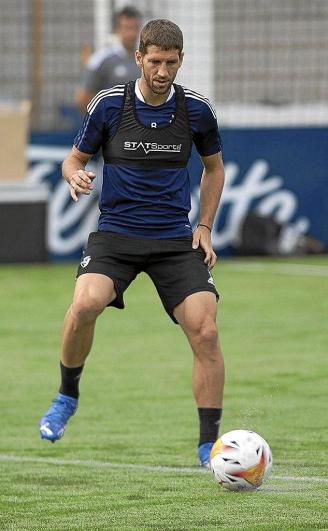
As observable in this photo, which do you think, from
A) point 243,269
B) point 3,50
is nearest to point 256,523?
point 243,269

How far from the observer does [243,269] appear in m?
16.7

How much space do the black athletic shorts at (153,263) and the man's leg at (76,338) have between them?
0.26ft

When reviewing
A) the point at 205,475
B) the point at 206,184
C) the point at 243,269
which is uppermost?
the point at 206,184

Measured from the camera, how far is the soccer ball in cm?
639

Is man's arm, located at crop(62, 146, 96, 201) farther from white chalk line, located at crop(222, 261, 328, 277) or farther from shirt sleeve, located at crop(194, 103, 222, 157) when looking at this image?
white chalk line, located at crop(222, 261, 328, 277)

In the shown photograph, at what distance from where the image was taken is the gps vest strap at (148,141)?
7199mm

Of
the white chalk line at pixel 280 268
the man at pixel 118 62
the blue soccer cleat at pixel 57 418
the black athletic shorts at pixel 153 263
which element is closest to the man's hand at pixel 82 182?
the black athletic shorts at pixel 153 263

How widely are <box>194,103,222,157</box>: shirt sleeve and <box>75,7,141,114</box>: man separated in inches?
323

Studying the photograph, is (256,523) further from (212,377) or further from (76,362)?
(76,362)

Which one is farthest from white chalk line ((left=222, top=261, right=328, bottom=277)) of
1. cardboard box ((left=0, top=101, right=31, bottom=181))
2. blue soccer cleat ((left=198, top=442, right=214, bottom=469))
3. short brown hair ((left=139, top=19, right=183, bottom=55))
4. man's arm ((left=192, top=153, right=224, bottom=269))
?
short brown hair ((left=139, top=19, right=183, bottom=55))

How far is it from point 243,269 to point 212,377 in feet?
31.3

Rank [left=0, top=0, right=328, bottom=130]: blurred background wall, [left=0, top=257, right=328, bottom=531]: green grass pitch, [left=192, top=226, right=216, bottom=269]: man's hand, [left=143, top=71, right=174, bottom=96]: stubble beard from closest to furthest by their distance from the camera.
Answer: [left=0, top=257, right=328, bottom=531]: green grass pitch, [left=143, top=71, right=174, bottom=96]: stubble beard, [left=192, top=226, right=216, bottom=269]: man's hand, [left=0, top=0, right=328, bottom=130]: blurred background wall

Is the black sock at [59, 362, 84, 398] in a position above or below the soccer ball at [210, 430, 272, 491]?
below

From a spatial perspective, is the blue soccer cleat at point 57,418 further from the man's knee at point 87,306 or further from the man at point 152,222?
the man's knee at point 87,306
